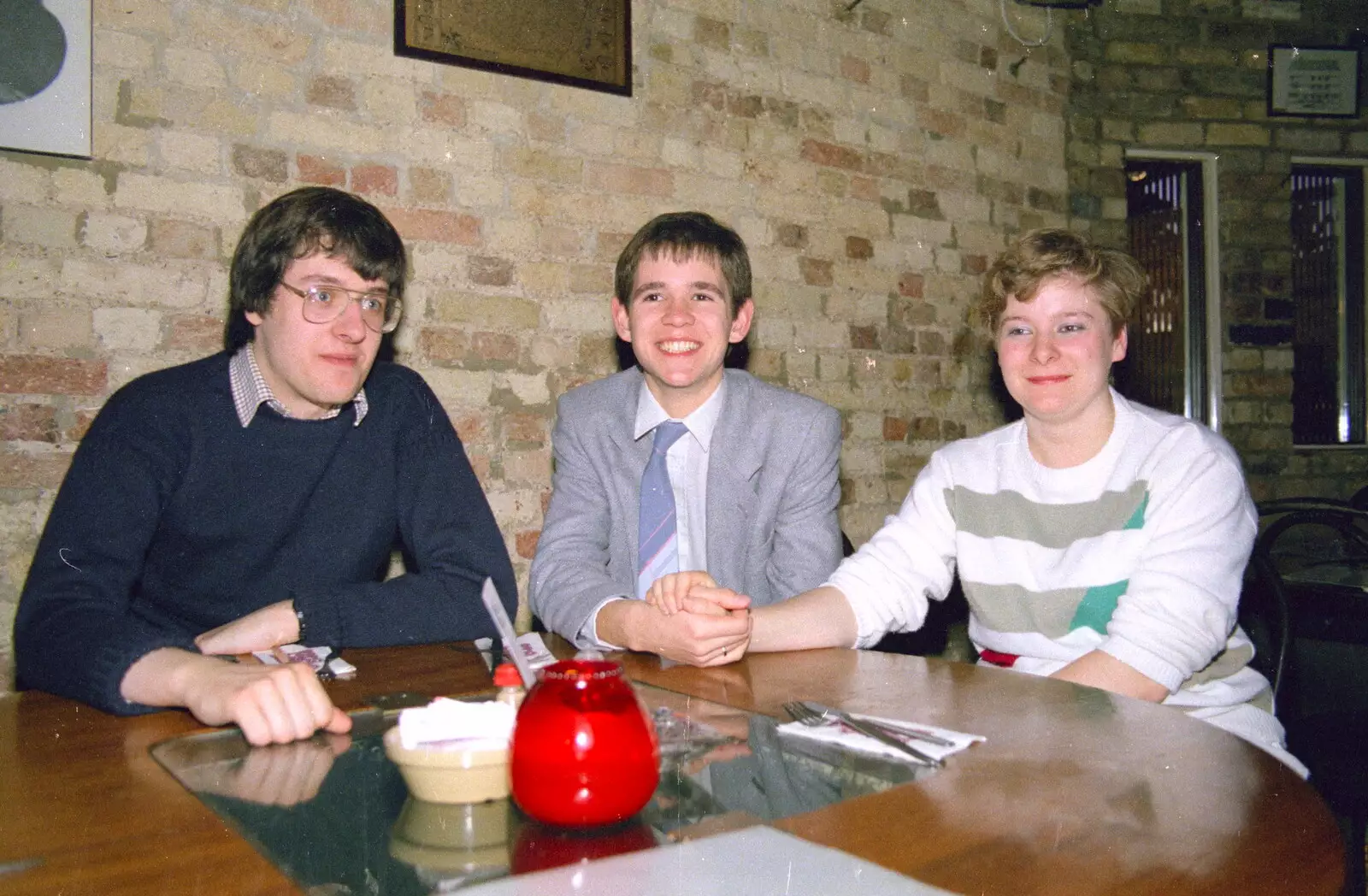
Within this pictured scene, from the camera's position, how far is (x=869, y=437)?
10.8ft

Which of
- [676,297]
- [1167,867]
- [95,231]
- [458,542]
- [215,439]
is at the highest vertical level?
[95,231]

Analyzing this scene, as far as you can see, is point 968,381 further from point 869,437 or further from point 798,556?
point 798,556

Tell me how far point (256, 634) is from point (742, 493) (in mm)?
924

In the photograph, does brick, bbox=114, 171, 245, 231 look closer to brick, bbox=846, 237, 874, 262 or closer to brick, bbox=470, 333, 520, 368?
brick, bbox=470, 333, 520, 368

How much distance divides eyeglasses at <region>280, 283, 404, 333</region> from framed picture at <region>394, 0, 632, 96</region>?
952 millimetres

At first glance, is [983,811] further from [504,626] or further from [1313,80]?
[1313,80]

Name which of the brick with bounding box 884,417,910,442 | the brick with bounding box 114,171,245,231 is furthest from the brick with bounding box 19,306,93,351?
the brick with bounding box 884,417,910,442

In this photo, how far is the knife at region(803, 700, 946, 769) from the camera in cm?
95

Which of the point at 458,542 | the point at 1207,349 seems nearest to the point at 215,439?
the point at 458,542

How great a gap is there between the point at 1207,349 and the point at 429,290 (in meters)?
3.47

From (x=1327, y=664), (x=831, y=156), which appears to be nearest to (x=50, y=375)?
(x=831, y=156)

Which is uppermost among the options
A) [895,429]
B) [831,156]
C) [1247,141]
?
[1247,141]

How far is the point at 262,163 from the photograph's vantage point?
2307mm

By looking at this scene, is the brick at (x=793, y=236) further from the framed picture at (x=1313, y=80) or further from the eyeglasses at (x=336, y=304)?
the framed picture at (x=1313, y=80)
